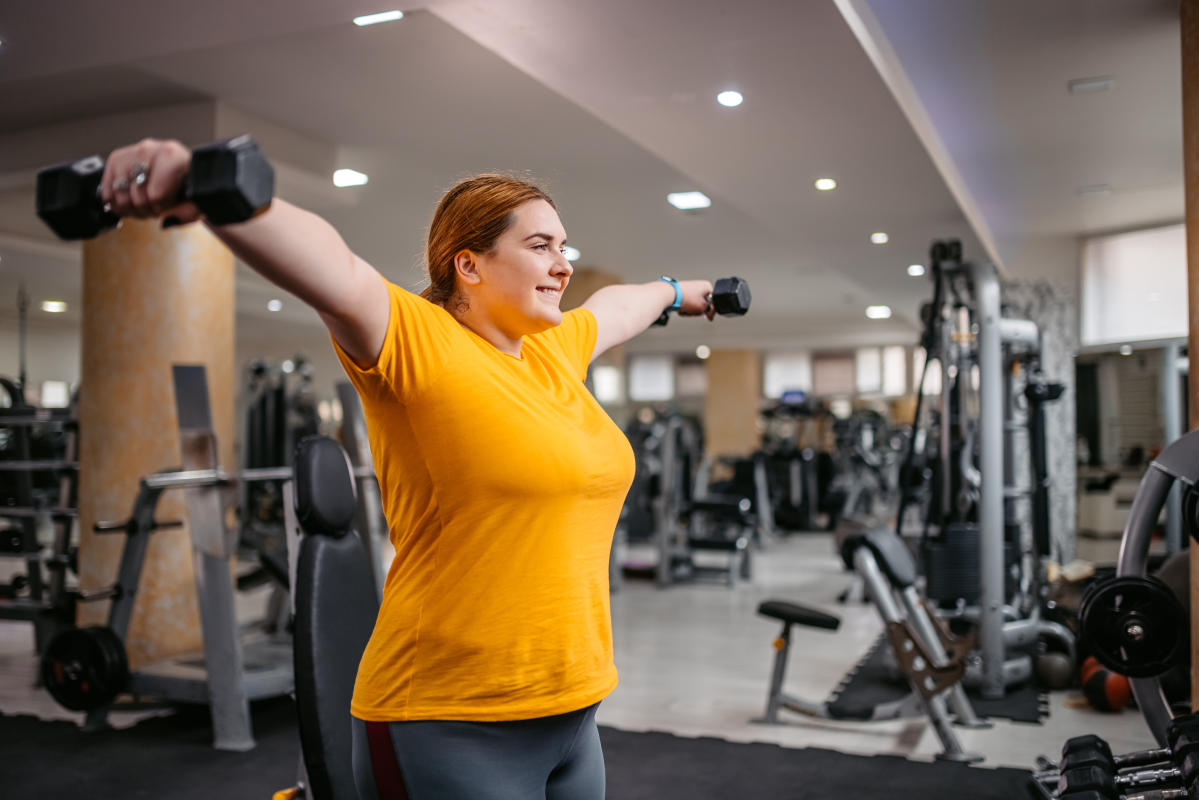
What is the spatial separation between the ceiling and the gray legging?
93.0 inches

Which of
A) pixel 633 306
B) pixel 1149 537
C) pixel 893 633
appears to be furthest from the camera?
pixel 893 633

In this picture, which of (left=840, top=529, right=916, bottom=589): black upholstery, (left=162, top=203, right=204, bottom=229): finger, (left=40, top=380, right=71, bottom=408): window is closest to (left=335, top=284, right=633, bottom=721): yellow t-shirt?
(left=162, top=203, right=204, bottom=229): finger

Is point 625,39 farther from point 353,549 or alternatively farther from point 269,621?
point 269,621

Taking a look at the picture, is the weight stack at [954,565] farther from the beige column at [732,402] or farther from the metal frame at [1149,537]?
the beige column at [732,402]

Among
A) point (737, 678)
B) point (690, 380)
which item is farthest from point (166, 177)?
point (690, 380)

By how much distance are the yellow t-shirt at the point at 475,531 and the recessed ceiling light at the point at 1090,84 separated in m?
4.17

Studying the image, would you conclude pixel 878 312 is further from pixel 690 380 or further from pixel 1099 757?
pixel 1099 757

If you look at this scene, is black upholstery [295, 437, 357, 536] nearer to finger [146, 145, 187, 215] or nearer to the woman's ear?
the woman's ear

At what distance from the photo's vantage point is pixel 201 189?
0.70 metres

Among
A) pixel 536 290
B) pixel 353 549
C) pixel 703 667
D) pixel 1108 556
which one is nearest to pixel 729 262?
pixel 1108 556

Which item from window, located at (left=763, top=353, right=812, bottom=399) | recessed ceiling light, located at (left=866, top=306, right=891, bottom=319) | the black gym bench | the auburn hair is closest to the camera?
the auburn hair

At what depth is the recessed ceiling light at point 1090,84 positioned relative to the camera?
4246 mm

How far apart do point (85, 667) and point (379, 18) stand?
254 centimetres

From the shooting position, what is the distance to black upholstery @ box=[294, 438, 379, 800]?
1.52m
